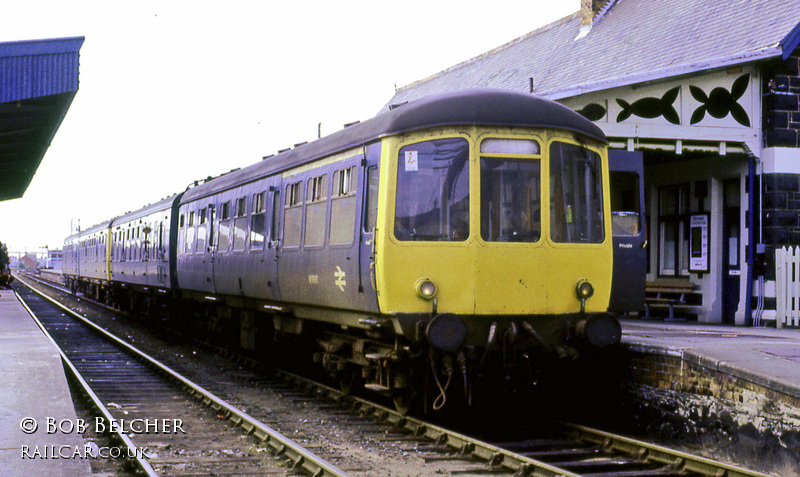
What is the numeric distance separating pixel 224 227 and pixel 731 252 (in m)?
8.58

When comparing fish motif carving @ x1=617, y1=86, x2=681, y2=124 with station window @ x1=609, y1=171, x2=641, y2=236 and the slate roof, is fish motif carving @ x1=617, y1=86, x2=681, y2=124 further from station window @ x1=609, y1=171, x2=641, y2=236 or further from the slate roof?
station window @ x1=609, y1=171, x2=641, y2=236

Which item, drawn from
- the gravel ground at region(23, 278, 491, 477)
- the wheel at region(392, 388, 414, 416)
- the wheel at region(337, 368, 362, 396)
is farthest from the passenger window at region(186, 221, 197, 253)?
the wheel at region(392, 388, 414, 416)

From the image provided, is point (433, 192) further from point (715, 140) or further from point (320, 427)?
point (715, 140)

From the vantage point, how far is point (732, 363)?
7441mm

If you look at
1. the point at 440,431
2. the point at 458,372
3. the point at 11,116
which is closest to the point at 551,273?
the point at 458,372

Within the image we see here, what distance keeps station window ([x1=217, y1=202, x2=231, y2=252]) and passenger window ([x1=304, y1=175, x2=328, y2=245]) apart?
3633 mm

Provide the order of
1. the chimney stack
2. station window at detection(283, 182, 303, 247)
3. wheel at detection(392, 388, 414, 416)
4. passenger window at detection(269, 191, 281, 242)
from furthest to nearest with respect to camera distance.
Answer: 1. the chimney stack
2. passenger window at detection(269, 191, 281, 242)
3. station window at detection(283, 182, 303, 247)
4. wheel at detection(392, 388, 414, 416)

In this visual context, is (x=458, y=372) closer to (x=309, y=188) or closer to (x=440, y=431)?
(x=440, y=431)

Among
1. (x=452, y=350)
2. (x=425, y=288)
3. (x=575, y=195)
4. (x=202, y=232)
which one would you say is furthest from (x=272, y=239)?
(x=202, y=232)

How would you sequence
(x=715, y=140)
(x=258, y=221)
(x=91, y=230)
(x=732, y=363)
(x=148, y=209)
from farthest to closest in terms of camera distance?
(x=91, y=230), (x=148, y=209), (x=715, y=140), (x=258, y=221), (x=732, y=363)

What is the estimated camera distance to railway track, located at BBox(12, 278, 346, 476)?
266 inches

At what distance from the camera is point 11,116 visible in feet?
46.8

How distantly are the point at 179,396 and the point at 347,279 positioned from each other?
11.0 feet

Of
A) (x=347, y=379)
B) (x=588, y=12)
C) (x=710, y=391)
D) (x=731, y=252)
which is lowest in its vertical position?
(x=347, y=379)
